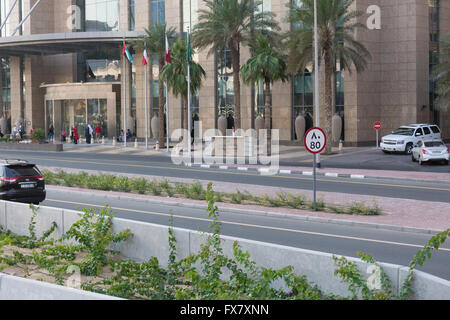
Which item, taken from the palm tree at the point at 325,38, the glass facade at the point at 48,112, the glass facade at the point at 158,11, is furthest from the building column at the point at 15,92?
the palm tree at the point at 325,38

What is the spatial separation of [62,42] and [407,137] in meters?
36.3

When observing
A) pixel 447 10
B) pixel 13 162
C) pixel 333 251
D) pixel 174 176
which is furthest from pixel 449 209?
pixel 447 10

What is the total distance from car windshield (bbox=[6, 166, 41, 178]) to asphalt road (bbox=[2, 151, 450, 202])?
997 cm

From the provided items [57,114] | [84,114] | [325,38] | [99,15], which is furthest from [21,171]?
[99,15]

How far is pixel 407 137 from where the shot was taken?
4100cm

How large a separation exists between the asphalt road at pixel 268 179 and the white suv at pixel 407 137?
1362 centimetres

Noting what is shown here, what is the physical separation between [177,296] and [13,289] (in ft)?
6.76

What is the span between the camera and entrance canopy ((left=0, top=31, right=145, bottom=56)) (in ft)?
193

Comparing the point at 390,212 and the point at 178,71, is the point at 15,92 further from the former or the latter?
the point at 390,212

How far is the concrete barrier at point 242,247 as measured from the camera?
285 inches

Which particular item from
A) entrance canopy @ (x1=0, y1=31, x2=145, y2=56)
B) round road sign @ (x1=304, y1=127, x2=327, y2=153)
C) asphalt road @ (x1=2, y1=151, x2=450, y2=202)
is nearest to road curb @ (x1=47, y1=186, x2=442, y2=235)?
round road sign @ (x1=304, y1=127, x2=327, y2=153)

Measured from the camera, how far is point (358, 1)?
157ft

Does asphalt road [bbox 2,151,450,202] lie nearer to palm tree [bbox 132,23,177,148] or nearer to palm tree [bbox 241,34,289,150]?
palm tree [bbox 241,34,289,150]

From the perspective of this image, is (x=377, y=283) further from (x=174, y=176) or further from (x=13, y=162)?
(x=174, y=176)
